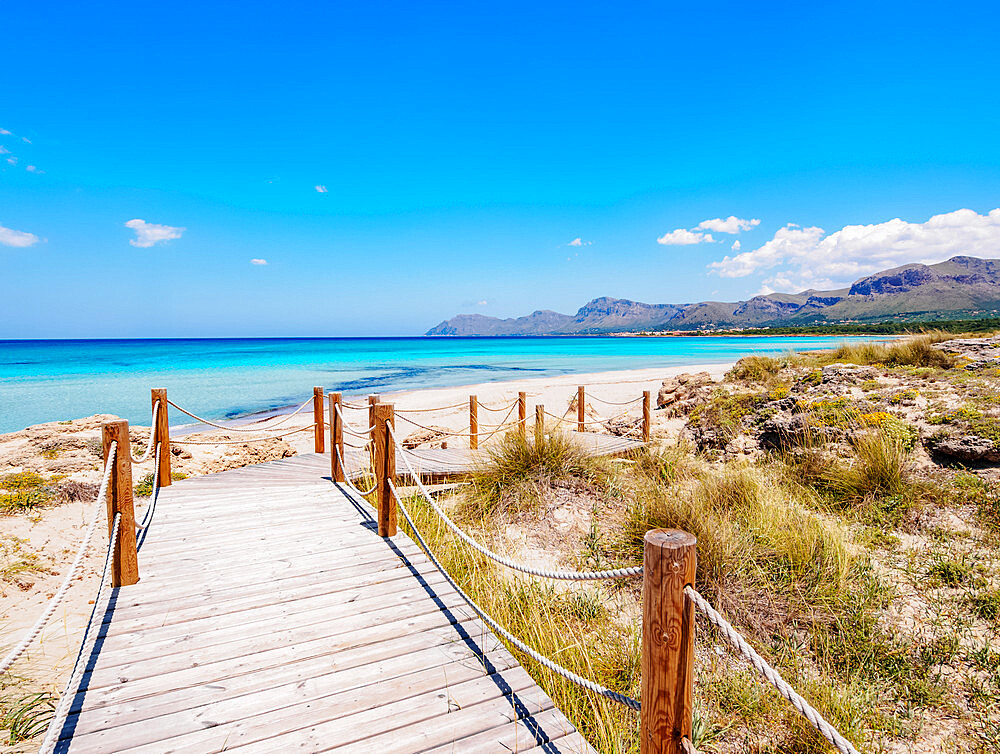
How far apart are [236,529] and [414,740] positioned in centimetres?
376

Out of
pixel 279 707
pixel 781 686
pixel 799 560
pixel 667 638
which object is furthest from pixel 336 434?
pixel 781 686

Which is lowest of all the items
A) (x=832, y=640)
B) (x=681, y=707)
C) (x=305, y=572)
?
(x=832, y=640)

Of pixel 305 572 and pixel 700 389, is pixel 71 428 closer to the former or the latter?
pixel 305 572

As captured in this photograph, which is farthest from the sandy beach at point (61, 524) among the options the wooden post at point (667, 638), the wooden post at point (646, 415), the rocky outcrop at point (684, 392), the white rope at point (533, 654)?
the wooden post at point (646, 415)

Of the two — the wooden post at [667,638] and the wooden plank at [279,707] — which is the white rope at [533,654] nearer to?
the wooden plank at [279,707]

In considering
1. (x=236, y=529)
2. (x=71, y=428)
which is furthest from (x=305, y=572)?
(x=71, y=428)

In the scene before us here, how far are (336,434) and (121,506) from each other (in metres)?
3.04

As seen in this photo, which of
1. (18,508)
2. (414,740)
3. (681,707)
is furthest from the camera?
(18,508)

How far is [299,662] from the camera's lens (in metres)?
2.98

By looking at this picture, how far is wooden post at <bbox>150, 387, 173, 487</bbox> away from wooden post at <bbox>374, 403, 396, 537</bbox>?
340 centimetres

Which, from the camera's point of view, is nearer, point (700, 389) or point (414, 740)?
point (414, 740)

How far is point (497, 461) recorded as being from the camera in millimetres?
6406

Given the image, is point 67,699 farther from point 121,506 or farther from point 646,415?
point 646,415

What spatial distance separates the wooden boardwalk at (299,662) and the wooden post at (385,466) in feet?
0.64
